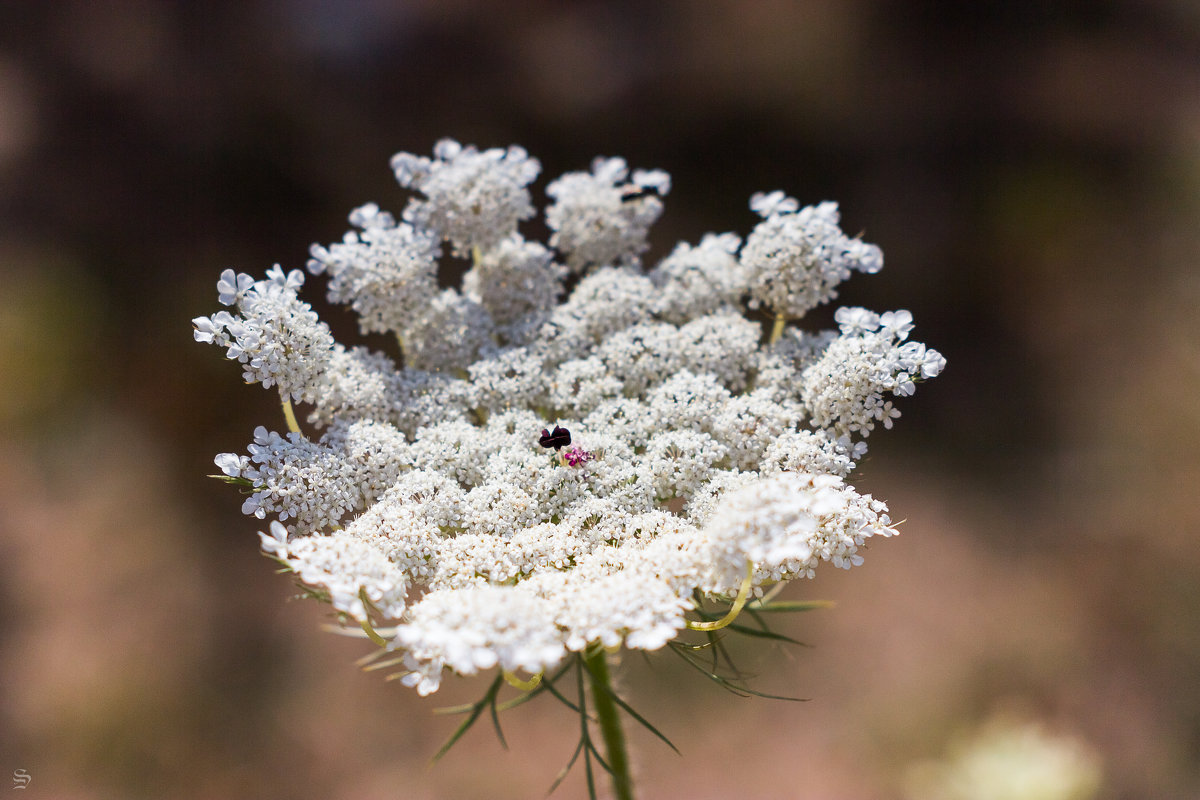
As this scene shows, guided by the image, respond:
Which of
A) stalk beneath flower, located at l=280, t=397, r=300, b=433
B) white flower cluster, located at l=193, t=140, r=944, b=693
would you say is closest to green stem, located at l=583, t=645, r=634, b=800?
white flower cluster, located at l=193, t=140, r=944, b=693

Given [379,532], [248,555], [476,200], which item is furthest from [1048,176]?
[248,555]

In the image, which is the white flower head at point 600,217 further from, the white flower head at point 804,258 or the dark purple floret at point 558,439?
the dark purple floret at point 558,439

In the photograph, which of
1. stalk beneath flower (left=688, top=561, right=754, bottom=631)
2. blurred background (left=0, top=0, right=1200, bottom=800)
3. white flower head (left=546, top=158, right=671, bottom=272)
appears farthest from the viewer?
blurred background (left=0, top=0, right=1200, bottom=800)

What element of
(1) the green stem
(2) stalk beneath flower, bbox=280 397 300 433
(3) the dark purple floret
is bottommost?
(1) the green stem

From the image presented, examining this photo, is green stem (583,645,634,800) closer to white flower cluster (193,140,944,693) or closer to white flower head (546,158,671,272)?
white flower cluster (193,140,944,693)

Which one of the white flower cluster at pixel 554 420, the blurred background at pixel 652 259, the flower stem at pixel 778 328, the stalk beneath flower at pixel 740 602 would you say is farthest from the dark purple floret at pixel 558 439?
the blurred background at pixel 652 259

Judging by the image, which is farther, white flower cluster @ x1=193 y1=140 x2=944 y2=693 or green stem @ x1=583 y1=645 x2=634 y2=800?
green stem @ x1=583 y1=645 x2=634 y2=800

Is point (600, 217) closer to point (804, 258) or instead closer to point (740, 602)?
point (804, 258)
